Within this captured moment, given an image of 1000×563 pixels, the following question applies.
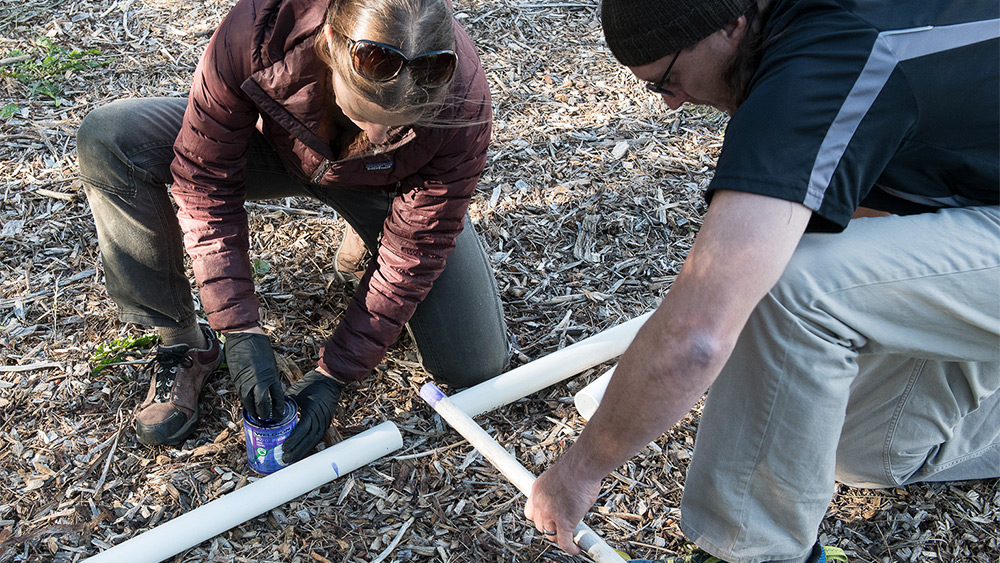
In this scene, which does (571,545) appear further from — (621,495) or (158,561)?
(158,561)

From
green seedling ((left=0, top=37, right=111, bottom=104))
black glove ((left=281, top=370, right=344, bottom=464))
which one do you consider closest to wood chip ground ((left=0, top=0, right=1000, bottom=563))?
green seedling ((left=0, top=37, right=111, bottom=104))

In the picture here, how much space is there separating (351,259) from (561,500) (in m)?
1.59

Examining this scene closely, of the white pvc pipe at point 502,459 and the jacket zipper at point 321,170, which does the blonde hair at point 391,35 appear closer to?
the jacket zipper at point 321,170

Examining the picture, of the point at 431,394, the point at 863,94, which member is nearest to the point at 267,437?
the point at 431,394

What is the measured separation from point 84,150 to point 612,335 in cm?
190

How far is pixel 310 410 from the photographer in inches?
99.7

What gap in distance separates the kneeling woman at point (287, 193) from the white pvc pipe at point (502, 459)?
29cm

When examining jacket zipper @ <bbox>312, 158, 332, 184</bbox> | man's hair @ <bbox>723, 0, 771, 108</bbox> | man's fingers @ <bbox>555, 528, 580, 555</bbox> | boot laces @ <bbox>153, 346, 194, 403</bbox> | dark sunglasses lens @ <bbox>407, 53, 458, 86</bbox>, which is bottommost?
boot laces @ <bbox>153, 346, 194, 403</bbox>

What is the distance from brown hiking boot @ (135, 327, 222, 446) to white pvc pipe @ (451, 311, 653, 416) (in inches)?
34.2

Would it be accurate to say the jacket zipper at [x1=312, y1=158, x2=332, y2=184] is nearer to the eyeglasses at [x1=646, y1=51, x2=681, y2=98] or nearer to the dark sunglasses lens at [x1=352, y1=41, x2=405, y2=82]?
the dark sunglasses lens at [x1=352, y1=41, x2=405, y2=82]

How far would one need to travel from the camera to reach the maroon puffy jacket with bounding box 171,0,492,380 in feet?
7.10

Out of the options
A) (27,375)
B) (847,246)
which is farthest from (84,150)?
(847,246)

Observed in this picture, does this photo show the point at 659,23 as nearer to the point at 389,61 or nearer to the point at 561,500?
the point at 389,61

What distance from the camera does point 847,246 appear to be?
5.67 ft
